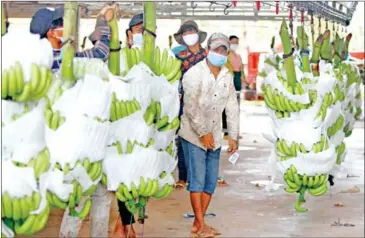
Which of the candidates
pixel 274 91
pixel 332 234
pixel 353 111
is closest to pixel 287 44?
pixel 274 91

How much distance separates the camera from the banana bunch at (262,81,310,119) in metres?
6.36

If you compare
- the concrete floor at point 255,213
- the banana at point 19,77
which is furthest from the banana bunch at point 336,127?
the banana at point 19,77

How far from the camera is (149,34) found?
17.0 ft

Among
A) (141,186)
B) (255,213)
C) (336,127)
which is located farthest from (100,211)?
(255,213)

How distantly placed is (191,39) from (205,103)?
63.8 inches

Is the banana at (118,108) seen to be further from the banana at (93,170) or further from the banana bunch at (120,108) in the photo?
the banana at (93,170)

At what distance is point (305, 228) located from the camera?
8.22 m

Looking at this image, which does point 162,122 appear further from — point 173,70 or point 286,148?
point 286,148

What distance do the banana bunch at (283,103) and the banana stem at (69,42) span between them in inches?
87.5

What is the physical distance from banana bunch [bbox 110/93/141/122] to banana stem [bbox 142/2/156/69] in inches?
14.6

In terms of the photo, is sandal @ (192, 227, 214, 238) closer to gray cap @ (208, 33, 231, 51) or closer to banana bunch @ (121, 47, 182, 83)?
gray cap @ (208, 33, 231, 51)

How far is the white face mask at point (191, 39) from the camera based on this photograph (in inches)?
345

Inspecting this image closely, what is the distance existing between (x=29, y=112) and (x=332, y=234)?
14.9 ft

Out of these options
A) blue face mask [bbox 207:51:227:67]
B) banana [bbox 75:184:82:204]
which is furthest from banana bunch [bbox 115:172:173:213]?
blue face mask [bbox 207:51:227:67]
